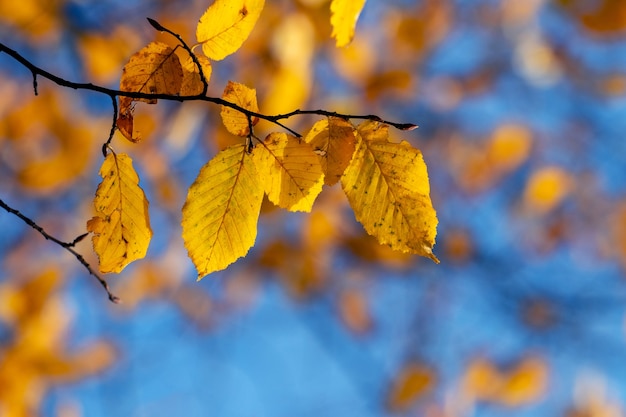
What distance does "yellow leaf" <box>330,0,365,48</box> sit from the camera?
0.75m

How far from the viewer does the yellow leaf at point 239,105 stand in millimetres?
714

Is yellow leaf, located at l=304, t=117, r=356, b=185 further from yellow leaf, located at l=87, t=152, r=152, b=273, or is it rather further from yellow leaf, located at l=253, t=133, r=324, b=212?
yellow leaf, located at l=87, t=152, r=152, b=273

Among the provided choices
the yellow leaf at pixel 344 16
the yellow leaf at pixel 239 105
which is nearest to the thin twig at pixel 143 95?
the yellow leaf at pixel 239 105

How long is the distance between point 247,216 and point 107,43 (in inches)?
120

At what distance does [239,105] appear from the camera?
72 centimetres

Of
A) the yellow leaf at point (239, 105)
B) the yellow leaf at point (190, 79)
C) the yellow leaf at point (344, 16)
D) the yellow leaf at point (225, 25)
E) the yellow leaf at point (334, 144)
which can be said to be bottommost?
the yellow leaf at point (334, 144)

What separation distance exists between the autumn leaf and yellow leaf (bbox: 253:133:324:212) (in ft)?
0.51

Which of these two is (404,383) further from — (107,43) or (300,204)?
(300,204)

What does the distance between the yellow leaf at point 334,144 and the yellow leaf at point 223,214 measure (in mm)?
98

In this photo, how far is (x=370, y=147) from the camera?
0.74 metres

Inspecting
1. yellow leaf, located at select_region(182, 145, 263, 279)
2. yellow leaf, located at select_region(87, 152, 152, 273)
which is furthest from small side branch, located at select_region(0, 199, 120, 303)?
yellow leaf, located at select_region(182, 145, 263, 279)

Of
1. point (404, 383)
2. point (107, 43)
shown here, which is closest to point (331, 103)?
point (107, 43)

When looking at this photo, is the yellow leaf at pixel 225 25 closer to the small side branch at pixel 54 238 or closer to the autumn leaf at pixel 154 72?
the autumn leaf at pixel 154 72

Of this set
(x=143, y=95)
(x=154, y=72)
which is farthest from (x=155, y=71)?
(x=143, y=95)
